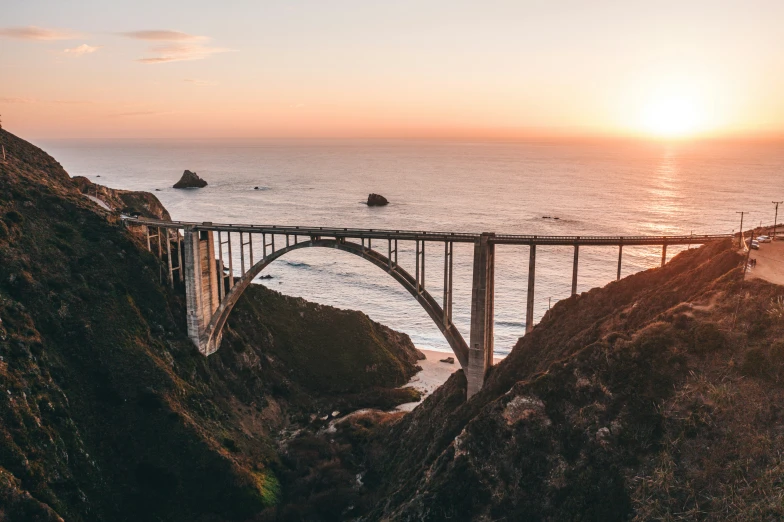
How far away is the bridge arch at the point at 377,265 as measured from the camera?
45.9 meters

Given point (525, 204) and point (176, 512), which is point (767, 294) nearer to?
point (176, 512)

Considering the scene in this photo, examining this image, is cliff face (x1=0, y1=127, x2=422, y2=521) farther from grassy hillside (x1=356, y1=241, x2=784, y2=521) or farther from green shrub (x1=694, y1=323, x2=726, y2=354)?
A: green shrub (x1=694, y1=323, x2=726, y2=354)

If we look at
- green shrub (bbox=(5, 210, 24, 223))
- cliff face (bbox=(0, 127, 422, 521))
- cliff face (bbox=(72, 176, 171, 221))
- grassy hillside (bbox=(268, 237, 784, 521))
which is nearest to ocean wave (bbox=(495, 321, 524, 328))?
cliff face (bbox=(0, 127, 422, 521))

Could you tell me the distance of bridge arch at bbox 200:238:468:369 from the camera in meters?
45.9

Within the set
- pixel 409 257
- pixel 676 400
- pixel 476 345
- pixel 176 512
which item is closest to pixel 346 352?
pixel 476 345

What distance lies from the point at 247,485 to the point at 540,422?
22.6 metres

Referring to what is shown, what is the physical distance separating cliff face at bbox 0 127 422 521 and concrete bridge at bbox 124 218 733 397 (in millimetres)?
2561

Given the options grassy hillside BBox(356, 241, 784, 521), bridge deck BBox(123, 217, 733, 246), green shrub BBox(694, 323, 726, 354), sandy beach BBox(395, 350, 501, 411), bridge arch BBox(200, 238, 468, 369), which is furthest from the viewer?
sandy beach BBox(395, 350, 501, 411)

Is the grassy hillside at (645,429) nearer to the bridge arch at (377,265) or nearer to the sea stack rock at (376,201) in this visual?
the bridge arch at (377,265)

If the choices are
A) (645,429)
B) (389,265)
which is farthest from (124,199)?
(645,429)

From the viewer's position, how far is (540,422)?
30984mm

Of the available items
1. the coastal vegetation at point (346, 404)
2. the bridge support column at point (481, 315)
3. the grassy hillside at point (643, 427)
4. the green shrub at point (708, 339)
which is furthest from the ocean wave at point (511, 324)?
the green shrub at point (708, 339)

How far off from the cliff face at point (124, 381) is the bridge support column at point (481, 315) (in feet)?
→ 53.5

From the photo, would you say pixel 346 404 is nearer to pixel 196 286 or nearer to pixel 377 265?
pixel 377 265
